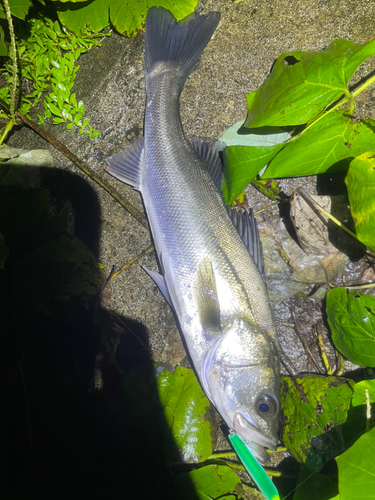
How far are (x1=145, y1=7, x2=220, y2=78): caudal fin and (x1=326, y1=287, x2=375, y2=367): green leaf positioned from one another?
195cm

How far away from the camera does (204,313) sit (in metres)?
1.87

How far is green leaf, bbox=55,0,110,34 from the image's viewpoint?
241 cm

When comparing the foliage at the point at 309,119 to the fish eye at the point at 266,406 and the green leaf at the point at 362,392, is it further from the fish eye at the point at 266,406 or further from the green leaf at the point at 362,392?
the fish eye at the point at 266,406

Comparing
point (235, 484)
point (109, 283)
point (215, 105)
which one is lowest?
point (235, 484)

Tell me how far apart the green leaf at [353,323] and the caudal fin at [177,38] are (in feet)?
6.39

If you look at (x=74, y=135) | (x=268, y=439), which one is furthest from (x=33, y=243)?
(x=268, y=439)

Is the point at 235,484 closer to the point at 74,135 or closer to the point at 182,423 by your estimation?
the point at 182,423

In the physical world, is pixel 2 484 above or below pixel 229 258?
below

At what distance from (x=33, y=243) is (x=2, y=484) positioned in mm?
1759

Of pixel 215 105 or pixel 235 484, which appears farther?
pixel 215 105

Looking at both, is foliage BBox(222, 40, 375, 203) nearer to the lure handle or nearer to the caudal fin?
the caudal fin

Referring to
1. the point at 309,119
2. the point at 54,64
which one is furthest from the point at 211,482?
the point at 54,64

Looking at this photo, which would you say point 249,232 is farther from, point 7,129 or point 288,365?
point 7,129

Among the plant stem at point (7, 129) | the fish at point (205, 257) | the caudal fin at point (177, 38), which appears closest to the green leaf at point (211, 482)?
the fish at point (205, 257)
